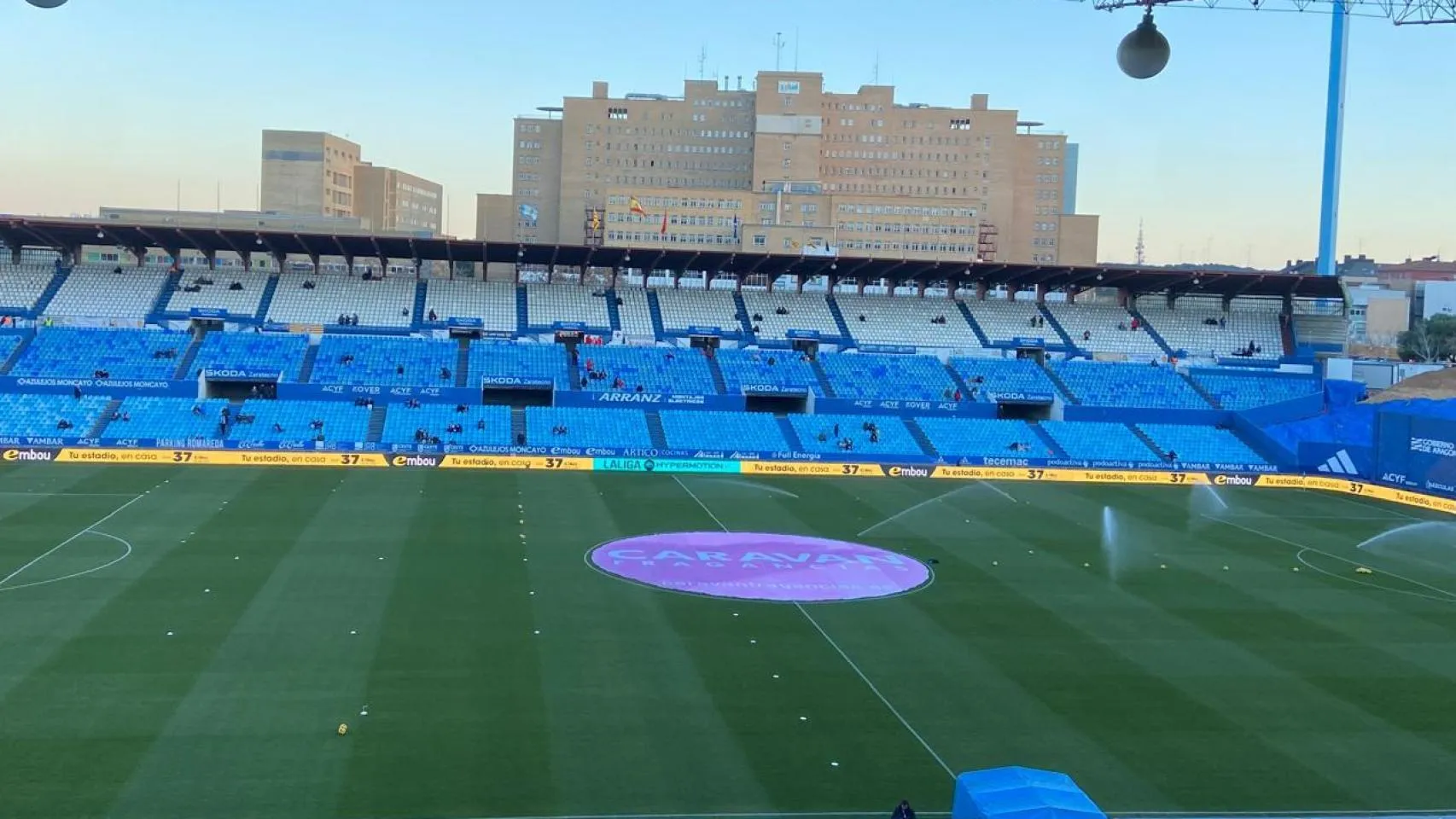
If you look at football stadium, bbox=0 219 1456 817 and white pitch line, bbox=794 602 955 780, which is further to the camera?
white pitch line, bbox=794 602 955 780

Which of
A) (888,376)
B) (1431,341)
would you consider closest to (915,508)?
(888,376)

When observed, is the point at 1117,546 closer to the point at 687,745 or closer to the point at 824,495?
the point at 824,495

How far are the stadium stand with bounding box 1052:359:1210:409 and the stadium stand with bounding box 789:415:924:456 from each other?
11529 millimetres

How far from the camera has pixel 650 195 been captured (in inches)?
4887

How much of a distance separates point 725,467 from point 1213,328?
36.5 m

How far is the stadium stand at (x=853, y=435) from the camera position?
2052 inches

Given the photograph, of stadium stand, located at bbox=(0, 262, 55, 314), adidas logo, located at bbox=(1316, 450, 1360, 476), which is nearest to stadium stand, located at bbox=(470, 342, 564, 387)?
stadium stand, located at bbox=(0, 262, 55, 314)

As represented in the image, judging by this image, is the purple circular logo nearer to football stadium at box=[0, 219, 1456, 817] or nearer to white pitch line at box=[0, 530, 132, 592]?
football stadium at box=[0, 219, 1456, 817]

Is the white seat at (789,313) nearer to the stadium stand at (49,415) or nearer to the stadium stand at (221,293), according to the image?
the stadium stand at (221,293)

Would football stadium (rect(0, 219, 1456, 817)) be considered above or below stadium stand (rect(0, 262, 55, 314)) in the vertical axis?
below

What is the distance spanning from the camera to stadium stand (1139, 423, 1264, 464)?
176ft

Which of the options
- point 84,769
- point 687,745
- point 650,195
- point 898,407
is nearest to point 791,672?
point 687,745

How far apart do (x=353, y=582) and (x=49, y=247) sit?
46.9 meters

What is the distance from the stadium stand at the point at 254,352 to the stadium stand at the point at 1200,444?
40072 mm
